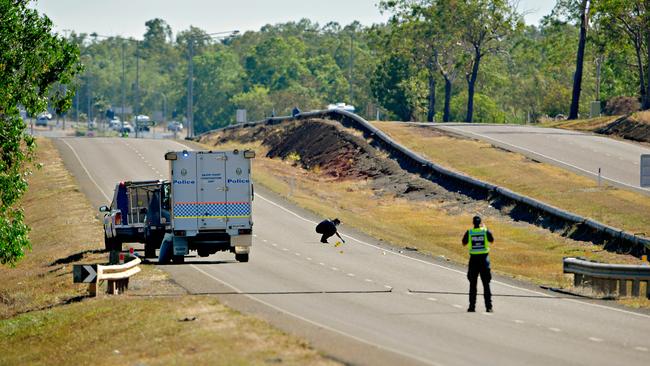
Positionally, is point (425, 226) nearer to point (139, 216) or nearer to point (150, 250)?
point (139, 216)

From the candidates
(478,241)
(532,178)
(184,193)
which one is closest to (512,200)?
(532,178)

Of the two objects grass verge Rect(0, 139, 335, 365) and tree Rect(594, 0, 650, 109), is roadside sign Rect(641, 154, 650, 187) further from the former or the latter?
tree Rect(594, 0, 650, 109)

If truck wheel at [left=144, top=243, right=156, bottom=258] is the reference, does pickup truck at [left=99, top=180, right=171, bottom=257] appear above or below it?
above

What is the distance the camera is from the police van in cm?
3428

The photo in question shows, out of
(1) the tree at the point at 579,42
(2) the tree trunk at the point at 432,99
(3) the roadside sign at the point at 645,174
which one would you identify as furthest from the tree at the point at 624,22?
(3) the roadside sign at the point at 645,174

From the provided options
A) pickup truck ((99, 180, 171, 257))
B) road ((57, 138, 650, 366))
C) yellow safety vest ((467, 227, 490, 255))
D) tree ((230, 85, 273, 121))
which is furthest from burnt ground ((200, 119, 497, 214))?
tree ((230, 85, 273, 121))

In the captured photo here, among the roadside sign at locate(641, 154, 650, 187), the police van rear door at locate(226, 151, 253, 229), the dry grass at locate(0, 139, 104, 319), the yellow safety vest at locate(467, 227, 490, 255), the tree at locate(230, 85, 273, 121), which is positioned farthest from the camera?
the tree at locate(230, 85, 273, 121)

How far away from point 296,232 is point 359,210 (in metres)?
13.8

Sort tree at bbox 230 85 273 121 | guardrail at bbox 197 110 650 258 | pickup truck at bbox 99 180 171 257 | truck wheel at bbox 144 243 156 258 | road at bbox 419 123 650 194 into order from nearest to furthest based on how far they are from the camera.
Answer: pickup truck at bbox 99 180 171 257
truck wheel at bbox 144 243 156 258
guardrail at bbox 197 110 650 258
road at bbox 419 123 650 194
tree at bbox 230 85 273 121

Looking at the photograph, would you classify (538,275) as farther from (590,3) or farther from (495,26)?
(495,26)

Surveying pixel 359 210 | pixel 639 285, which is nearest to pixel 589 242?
pixel 359 210

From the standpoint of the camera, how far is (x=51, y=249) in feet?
140

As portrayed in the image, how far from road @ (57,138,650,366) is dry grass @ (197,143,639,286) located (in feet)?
11.8

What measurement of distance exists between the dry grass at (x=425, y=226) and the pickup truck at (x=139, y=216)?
32.2 ft
